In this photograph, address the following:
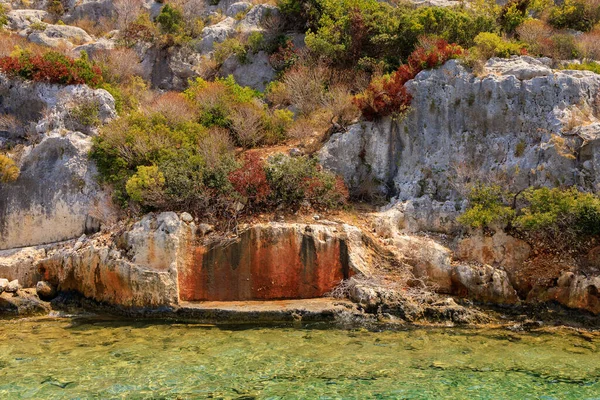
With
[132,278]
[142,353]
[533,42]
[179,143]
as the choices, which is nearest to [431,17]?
[533,42]

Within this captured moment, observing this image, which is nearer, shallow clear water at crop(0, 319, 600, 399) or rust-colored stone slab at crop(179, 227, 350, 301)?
shallow clear water at crop(0, 319, 600, 399)

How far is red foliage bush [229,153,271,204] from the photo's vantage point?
14773 mm

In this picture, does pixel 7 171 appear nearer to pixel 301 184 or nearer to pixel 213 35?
pixel 301 184

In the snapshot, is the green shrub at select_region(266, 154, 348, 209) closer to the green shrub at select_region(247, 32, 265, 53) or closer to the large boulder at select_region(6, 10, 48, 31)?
the green shrub at select_region(247, 32, 265, 53)

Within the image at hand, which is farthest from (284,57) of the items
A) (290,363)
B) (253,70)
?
(290,363)

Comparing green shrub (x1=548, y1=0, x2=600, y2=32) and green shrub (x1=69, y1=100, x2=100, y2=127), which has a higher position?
green shrub (x1=548, y1=0, x2=600, y2=32)

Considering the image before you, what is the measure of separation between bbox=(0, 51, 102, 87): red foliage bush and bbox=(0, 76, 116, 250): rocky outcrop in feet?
4.71

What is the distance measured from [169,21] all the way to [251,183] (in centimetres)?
1716

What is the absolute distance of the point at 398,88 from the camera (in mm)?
17000

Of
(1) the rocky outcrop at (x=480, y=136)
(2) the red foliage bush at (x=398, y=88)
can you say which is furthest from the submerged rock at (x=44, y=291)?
(2) the red foliage bush at (x=398, y=88)

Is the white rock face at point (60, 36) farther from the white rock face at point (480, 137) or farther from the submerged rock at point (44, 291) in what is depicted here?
the white rock face at point (480, 137)

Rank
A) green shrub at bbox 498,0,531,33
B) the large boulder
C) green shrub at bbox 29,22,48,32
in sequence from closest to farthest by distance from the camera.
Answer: green shrub at bbox 498,0,531,33 < green shrub at bbox 29,22,48,32 < the large boulder

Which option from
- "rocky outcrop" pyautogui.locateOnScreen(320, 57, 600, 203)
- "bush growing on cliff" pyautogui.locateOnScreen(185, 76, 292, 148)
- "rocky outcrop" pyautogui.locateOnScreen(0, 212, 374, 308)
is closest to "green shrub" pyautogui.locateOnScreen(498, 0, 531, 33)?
"rocky outcrop" pyautogui.locateOnScreen(320, 57, 600, 203)

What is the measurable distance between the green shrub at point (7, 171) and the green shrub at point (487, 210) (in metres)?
13.9
